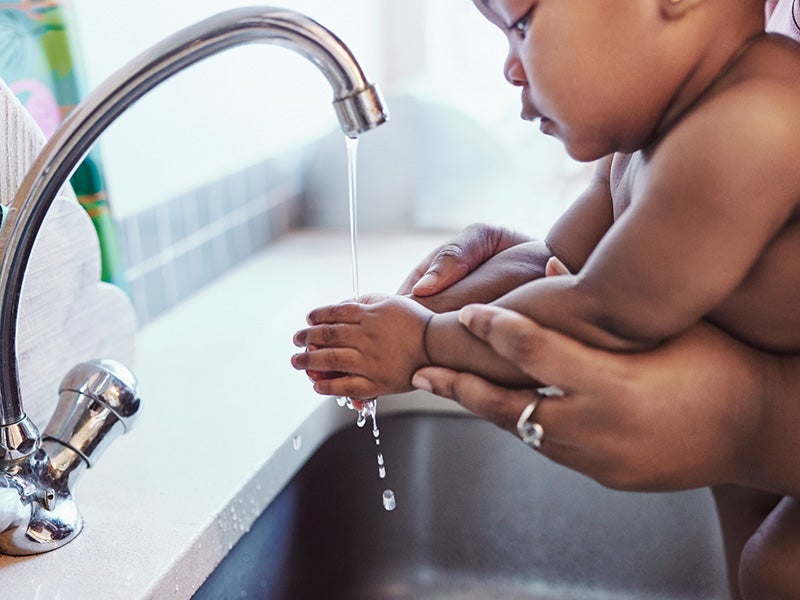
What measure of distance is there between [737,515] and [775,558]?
0.12 metres

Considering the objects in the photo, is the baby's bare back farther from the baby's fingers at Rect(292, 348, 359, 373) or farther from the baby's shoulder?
the baby's fingers at Rect(292, 348, 359, 373)

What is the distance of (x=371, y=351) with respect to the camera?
0.60 meters

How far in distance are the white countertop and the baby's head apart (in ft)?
1.28

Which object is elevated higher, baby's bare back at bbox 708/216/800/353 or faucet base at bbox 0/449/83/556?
baby's bare back at bbox 708/216/800/353

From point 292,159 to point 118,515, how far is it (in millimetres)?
870

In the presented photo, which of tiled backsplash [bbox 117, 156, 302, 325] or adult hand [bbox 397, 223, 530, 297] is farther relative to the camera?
tiled backsplash [bbox 117, 156, 302, 325]

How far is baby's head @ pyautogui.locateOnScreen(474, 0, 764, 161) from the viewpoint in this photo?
0.54 metres

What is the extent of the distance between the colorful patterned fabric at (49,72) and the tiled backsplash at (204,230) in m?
0.18

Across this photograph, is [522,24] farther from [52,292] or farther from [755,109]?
[52,292]

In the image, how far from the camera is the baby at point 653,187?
0.51 meters

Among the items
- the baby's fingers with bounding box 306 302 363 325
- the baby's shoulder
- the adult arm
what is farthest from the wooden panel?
the baby's shoulder

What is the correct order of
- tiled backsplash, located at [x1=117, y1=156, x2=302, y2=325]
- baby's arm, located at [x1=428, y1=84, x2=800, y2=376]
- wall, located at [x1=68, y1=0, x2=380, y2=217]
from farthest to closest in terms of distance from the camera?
tiled backsplash, located at [x1=117, y1=156, x2=302, y2=325]
wall, located at [x1=68, y1=0, x2=380, y2=217]
baby's arm, located at [x1=428, y1=84, x2=800, y2=376]

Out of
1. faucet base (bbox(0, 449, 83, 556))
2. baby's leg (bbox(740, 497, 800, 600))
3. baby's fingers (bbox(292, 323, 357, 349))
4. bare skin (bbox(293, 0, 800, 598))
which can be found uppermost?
bare skin (bbox(293, 0, 800, 598))

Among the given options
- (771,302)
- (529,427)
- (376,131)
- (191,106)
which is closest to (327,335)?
(529,427)
